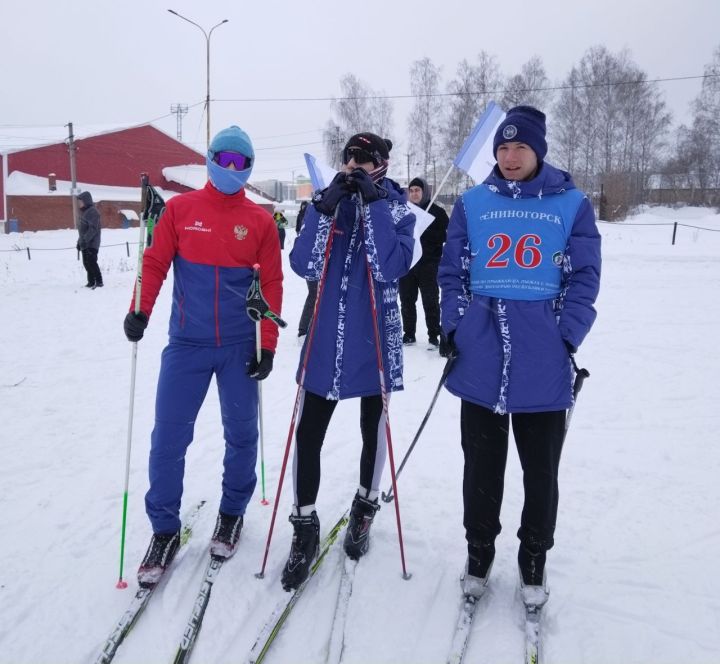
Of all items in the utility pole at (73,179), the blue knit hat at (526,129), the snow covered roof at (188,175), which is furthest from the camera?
the snow covered roof at (188,175)

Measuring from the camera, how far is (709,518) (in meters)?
2.96

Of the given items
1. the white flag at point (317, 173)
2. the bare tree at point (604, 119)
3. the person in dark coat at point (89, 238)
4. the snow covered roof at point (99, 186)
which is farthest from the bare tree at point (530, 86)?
the white flag at point (317, 173)

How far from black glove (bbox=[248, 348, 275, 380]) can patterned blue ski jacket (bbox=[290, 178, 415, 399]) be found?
16cm

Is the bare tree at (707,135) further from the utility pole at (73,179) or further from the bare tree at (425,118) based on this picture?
the utility pole at (73,179)

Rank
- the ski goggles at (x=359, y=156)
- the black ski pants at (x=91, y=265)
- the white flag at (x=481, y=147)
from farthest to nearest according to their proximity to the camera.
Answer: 1. the black ski pants at (x=91, y=265)
2. the white flag at (x=481, y=147)
3. the ski goggles at (x=359, y=156)

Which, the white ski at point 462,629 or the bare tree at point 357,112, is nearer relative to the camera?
the white ski at point 462,629

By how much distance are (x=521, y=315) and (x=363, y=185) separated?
2.81 feet

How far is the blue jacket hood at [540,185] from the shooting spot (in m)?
2.14

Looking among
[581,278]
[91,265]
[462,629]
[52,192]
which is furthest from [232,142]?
[52,192]

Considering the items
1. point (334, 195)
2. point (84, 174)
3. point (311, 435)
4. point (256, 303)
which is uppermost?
point (84, 174)

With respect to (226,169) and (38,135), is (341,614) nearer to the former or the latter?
(226,169)

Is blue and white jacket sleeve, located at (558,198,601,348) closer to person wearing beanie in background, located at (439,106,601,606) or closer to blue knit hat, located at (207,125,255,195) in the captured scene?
person wearing beanie in background, located at (439,106,601,606)

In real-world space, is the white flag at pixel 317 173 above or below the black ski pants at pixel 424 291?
above

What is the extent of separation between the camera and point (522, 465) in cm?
226
